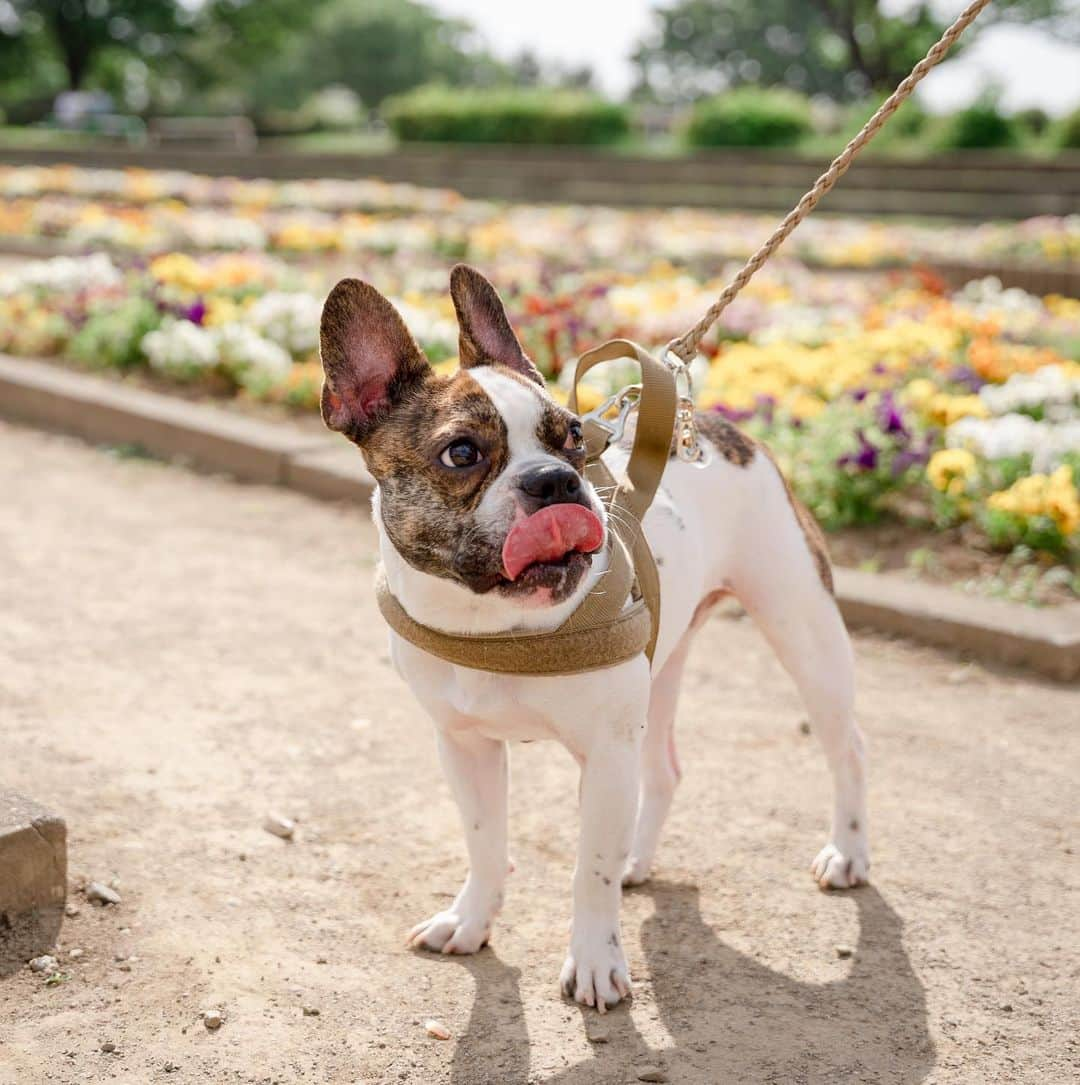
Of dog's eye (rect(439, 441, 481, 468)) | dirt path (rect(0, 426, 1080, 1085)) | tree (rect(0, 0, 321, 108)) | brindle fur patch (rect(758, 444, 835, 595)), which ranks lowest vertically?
dirt path (rect(0, 426, 1080, 1085))

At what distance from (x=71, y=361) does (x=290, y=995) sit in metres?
7.38

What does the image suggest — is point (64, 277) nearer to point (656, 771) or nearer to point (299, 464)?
point (299, 464)

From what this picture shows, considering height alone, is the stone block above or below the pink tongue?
below

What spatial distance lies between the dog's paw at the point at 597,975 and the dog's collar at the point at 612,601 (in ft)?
2.02

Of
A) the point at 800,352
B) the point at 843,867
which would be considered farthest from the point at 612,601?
the point at 800,352

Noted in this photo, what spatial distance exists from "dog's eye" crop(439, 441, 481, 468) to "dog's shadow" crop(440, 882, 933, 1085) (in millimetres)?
1160

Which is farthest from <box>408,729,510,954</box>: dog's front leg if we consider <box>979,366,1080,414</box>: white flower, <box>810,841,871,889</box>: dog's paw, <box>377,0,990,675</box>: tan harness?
<box>979,366,1080,414</box>: white flower

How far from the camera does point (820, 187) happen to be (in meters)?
3.32

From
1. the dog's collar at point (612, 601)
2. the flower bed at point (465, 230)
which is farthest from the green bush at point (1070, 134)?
the dog's collar at point (612, 601)

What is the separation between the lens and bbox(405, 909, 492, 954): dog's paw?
10.7 feet

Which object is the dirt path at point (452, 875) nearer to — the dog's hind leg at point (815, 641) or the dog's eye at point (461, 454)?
the dog's hind leg at point (815, 641)

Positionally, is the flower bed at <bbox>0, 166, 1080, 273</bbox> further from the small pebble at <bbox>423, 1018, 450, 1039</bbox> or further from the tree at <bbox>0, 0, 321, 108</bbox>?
the tree at <bbox>0, 0, 321, 108</bbox>

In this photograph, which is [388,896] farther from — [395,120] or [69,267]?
[395,120]

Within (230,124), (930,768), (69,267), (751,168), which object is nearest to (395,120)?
(751,168)
